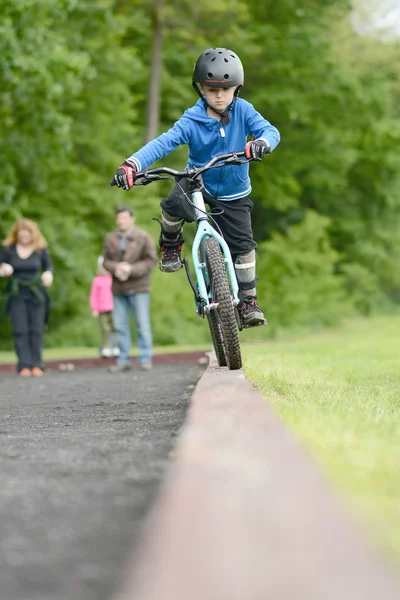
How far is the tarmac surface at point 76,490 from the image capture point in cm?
263

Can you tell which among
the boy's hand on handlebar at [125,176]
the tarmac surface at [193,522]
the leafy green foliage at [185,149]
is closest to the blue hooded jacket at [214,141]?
the boy's hand on handlebar at [125,176]

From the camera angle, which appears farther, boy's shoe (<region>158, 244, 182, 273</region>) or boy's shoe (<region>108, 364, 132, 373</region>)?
boy's shoe (<region>108, 364, 132, 373</region>)

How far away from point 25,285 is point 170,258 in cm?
683

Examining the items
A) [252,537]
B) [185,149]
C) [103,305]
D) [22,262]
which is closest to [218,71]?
[252,537]

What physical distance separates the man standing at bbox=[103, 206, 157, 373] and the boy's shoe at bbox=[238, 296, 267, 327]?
5516 mm

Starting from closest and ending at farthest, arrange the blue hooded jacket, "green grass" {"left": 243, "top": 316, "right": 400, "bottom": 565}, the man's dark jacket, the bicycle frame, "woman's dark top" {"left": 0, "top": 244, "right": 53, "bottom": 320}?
"green grass" {"left": 243, "top": 316, "right": 400, "bottom": 565} → the bicycle frame → the blue hooded jacket → the man's dark jacket → "woman's dark top" {"left": 0, "top": 244, "right": 53, "bottom": 320}

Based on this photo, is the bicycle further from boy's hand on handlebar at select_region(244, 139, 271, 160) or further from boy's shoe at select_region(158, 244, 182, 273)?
boy's shoe at select_region(158, 244, 182, 273)

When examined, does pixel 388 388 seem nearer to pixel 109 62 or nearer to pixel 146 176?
pixel 146 176

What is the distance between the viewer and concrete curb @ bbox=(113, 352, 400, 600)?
2129mm

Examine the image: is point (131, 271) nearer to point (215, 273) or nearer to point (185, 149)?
point (215, 273)

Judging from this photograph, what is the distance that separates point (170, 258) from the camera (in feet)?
26.4

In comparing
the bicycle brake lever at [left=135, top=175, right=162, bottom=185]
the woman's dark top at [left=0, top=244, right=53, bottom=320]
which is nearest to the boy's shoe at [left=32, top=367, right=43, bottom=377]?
the woman's dark top at [left=0, top=244, right=53, bottom=320]

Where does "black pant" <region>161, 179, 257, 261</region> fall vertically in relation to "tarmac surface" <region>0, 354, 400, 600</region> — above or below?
above

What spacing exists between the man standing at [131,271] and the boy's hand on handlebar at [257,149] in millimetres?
6119
